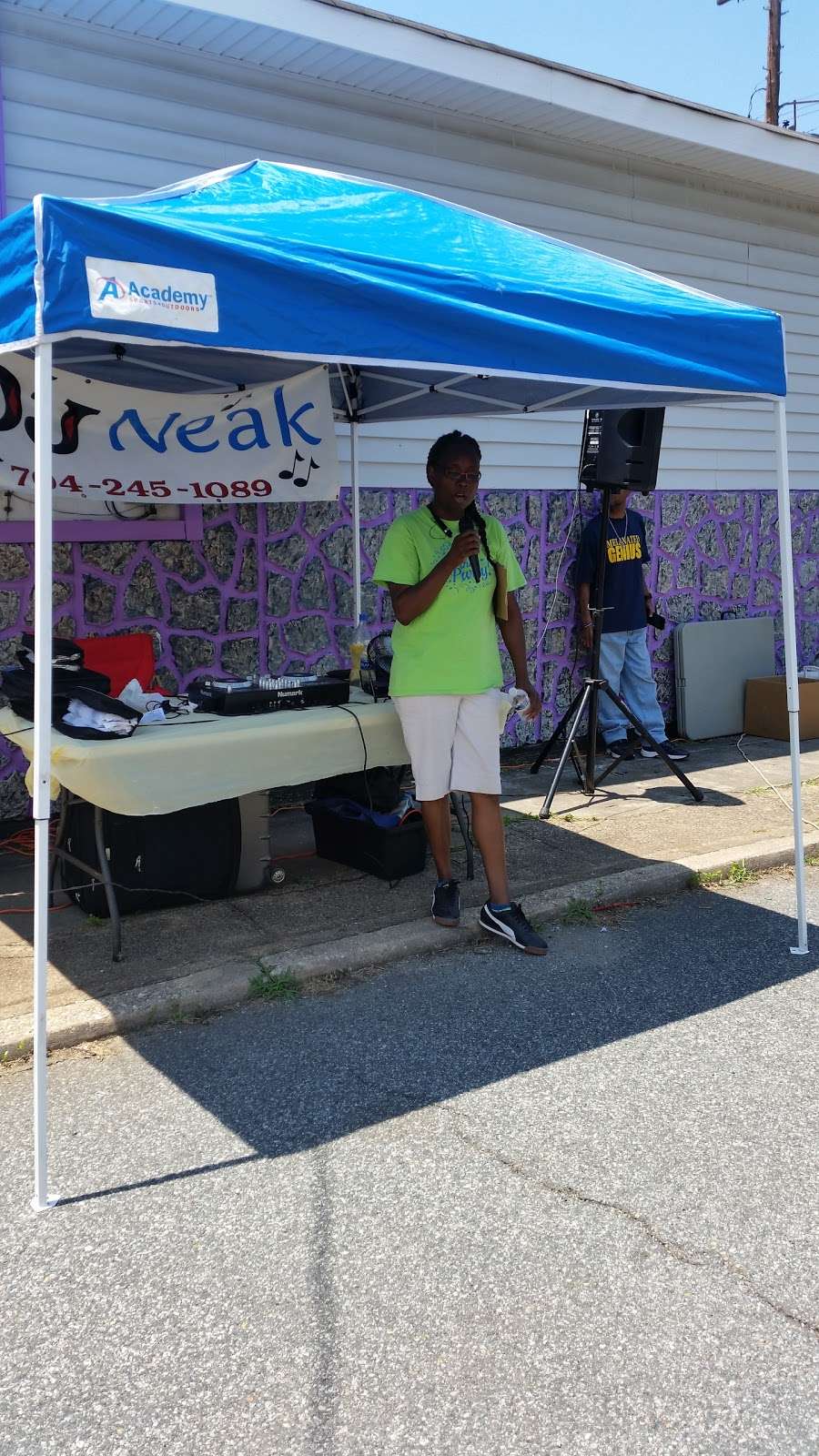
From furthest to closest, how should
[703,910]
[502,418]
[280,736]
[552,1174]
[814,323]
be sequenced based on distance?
1. [814,323]
2. [502,418]
3. [703,910]
4. [280,736]
5. [552,1174]

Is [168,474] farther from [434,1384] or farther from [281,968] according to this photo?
[434,1384]

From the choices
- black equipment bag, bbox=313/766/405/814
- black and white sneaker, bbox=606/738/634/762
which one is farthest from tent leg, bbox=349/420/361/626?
black and white sneaker, bbox=606/738/634/762

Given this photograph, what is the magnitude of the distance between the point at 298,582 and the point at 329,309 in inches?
140

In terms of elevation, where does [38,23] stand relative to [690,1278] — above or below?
above

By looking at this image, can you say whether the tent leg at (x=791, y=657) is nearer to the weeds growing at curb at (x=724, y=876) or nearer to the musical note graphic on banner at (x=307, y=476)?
the weeds growing at curb at (x=724, y=876)

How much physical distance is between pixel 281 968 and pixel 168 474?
2.71 m

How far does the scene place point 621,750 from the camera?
8078mm

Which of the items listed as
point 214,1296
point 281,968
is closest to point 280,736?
point 281,968

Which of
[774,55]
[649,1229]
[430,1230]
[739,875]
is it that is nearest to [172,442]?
[739,875]

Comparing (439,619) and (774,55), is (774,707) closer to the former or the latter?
(439,619)

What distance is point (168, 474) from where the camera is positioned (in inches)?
230

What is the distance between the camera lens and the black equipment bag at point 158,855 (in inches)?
189

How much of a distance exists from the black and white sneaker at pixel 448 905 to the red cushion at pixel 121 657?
72.0 inches

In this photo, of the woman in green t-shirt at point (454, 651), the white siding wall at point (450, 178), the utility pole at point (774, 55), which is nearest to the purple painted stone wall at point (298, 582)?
the white siding wall at point (450, 178)
